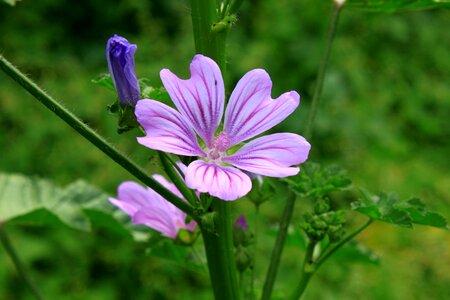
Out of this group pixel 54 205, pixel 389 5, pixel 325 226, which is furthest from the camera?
pixel 54 205

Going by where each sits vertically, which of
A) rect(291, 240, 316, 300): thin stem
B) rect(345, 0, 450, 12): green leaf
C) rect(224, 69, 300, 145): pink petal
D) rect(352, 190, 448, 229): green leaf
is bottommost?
rect(291, 240, 316, 300): thin stem

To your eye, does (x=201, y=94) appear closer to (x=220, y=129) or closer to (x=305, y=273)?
(x=220, y=129)

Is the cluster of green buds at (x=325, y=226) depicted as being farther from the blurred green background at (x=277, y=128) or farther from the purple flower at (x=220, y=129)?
the blurred green background at (x=277, y=128)

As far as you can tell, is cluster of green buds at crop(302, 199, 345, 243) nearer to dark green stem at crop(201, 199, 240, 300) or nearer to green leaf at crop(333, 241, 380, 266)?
dark green stem at crop(201, 199, 240, 300)

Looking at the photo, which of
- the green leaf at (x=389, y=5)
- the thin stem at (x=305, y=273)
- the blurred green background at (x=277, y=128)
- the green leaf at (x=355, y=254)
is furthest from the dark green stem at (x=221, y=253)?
the blurred green background at (x=277, y=128)

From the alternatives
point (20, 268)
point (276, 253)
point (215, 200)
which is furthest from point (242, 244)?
point (20, 268)

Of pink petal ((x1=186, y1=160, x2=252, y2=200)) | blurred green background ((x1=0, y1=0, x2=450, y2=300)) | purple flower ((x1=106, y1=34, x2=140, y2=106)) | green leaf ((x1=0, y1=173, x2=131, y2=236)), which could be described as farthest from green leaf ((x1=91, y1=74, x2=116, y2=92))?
blurred green background ((x1=0, y1=0, x2=450, y2=300))
